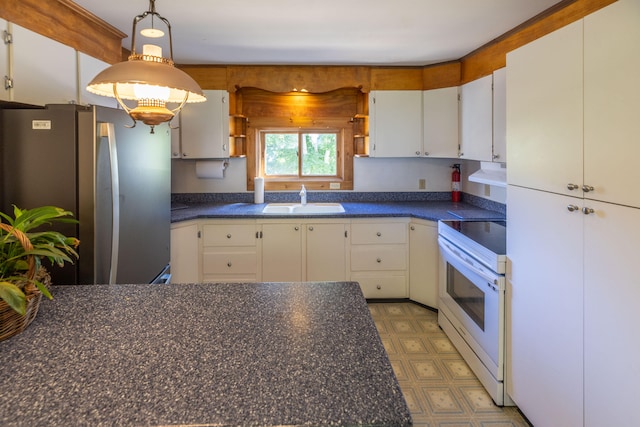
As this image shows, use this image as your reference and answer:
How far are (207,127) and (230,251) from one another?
1132mm

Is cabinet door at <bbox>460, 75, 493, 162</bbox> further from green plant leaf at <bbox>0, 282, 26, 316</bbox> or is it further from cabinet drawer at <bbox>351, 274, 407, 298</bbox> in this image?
green plant leaf at <bbox>0, 282, 26, 316</bbox>

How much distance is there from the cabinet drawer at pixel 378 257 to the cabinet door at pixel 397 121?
0.89 metres

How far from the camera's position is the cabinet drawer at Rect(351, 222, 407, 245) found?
11.5ft

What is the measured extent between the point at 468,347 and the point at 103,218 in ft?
7.14

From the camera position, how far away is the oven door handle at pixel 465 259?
85.7 inches

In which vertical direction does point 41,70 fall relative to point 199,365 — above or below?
above

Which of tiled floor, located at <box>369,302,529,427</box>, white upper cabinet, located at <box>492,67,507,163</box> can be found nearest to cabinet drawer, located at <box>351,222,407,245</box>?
tiled floor, located at <box>369,302,529,427</box>

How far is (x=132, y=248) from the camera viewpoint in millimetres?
2172

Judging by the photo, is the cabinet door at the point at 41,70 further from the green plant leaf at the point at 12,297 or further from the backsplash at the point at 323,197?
the backsplash at the point at 323,197

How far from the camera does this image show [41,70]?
2084 millimetres

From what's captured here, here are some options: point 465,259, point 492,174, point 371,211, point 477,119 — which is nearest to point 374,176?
point 371,211

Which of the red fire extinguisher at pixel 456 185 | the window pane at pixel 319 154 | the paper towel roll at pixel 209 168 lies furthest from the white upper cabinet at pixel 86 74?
the red fire extinguisher at pixel 456 185

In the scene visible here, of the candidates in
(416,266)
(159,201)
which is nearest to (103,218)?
(159,201)

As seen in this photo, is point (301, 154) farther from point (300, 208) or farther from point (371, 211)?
point (371, 211)
